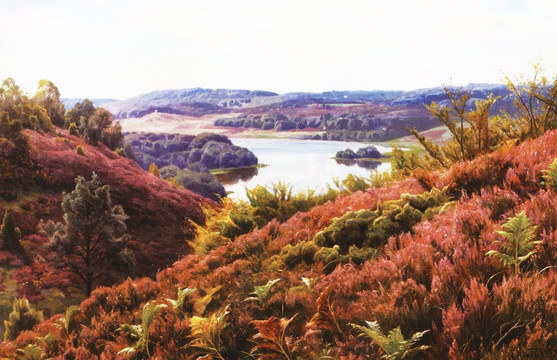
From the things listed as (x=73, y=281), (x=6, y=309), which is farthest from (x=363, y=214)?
(x=73, y=281)

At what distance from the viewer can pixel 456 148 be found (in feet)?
27.5

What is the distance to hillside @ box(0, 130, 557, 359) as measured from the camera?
8.10 feet

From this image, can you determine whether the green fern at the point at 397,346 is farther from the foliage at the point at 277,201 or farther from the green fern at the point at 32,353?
the foliage at the point at 277,201

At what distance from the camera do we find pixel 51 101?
30.7 meters

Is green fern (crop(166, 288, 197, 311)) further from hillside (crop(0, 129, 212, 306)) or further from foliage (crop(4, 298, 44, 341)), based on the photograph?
hillside (crop(0, 129, 212, 306))

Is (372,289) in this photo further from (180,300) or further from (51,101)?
(51,101)

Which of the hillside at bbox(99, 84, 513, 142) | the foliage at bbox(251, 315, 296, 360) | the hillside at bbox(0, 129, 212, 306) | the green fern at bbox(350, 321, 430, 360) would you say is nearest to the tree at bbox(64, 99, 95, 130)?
the hillside at bbox(0, 129, 212, 306)

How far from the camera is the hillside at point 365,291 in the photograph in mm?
2469

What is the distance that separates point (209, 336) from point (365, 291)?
1.24 m

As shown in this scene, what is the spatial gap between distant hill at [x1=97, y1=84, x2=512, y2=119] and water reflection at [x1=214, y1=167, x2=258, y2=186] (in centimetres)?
2364

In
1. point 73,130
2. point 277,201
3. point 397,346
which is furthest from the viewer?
point 73,130

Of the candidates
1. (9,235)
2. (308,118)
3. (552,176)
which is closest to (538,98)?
(552,176)

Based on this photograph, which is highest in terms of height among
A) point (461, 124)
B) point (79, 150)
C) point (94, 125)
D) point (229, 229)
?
point (94, 125)

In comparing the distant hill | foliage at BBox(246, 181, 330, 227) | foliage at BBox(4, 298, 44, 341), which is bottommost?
foliage at BBox(4, 298, 44, 341)
